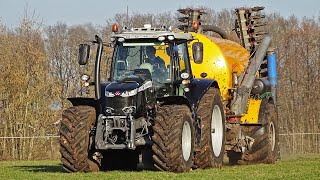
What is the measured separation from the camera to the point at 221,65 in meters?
19.7

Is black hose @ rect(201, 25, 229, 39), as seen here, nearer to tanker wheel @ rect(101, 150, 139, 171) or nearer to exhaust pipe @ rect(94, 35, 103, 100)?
tanker wheel @ rect(101, 150, 139, 171)

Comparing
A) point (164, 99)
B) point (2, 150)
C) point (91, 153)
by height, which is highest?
point (164, 99)

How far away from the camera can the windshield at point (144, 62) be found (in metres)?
15.8

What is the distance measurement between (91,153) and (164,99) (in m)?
1.82

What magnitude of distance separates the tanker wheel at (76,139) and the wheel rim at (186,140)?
72.9 inches

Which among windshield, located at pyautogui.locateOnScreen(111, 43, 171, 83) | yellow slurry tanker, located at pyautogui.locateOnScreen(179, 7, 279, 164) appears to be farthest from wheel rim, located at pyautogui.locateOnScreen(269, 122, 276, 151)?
windshield, located at pyautogui.locateOnScreen(111, 43, 171, 83)

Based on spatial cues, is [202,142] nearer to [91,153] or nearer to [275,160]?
[91,153]

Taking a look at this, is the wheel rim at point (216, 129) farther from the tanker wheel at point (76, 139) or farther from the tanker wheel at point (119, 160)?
the tanker wheel at point (76, 139)

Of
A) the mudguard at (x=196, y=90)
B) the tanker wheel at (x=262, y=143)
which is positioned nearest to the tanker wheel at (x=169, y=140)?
the mudguard at (x=196, y=90)

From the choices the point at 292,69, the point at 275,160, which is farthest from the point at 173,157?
the point at 292,69

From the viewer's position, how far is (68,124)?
14766mm

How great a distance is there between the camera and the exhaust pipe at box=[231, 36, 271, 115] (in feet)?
66.1

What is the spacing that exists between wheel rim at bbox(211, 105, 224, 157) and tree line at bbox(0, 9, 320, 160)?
6.46 metres

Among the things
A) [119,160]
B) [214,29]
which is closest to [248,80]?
[214,29]
